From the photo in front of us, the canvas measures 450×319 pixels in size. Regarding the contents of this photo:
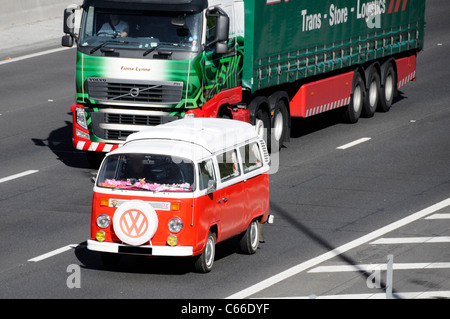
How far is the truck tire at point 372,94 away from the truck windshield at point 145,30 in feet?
29.3

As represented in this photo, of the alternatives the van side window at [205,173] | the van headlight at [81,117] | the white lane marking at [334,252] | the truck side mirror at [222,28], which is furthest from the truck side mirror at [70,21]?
the white lane marking at [334,252]

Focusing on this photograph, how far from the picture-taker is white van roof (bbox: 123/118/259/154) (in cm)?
1571

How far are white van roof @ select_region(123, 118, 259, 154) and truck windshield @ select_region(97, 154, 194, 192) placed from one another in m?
0.44

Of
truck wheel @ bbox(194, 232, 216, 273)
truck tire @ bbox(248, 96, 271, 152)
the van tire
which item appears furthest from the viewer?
truck tire @ bbox(248, 96, 271, 152)

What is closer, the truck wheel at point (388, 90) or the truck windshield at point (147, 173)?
the truck windshield at point (147, 173)

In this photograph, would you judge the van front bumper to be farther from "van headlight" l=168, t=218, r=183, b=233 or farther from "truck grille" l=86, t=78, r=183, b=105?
"truck grille" l=86, t=78, r=183, b=105

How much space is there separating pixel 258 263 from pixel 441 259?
9.32 feet

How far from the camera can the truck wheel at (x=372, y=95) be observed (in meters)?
29.2

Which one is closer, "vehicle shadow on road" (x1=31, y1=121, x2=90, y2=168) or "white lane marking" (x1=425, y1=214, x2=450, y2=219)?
"white lane marking" (x1=425, y1=214, x2=450, y2=219)

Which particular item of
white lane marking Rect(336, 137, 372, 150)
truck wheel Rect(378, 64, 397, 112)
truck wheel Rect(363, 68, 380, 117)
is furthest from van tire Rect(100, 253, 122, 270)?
truck wheel Rect(378, 64, 397, 112)

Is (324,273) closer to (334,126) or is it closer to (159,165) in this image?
(159,165)

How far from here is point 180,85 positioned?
21.5m

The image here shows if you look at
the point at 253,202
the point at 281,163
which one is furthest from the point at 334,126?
the point at 253,202

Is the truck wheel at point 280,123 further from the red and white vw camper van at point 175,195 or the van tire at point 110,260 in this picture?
the van tire at point 110,260
